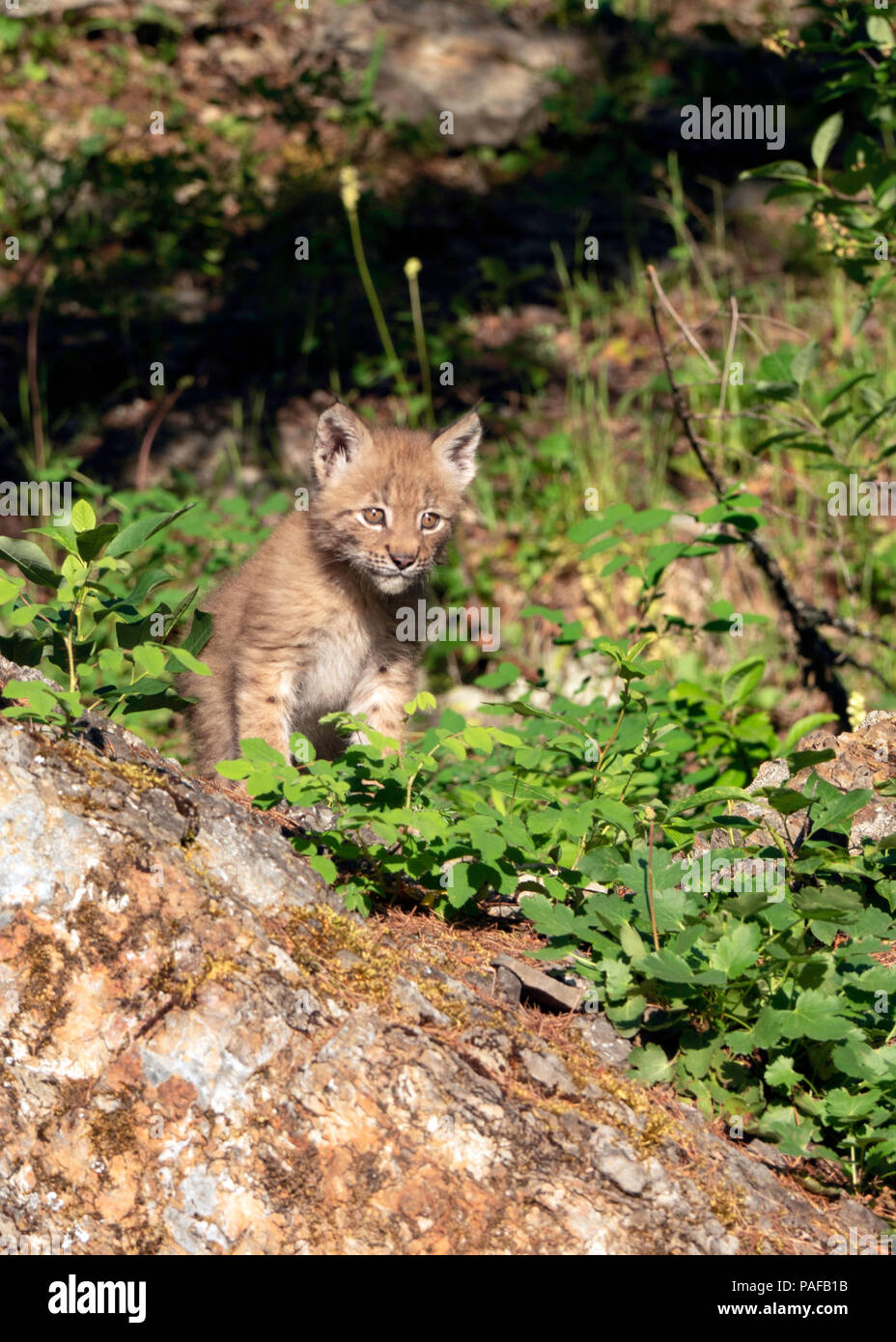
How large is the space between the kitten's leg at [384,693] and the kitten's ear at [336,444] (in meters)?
0.76

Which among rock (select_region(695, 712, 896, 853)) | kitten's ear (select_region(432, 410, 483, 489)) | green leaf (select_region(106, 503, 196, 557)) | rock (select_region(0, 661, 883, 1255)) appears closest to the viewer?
rock (select_region(0, 661, 883, 1255))

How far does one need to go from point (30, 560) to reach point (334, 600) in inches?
70.4

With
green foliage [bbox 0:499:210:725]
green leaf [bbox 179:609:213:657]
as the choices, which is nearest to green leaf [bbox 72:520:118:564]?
green foliage [bbox 0:499:210:725]

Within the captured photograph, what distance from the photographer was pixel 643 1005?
272 cm

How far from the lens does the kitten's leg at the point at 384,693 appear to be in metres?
4.71

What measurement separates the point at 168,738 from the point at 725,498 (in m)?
3.13

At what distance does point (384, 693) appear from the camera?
4750mm

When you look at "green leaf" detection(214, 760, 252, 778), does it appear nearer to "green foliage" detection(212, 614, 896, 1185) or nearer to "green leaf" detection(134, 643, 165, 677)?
"green foliage" detection(212, 614, 896, 1185)

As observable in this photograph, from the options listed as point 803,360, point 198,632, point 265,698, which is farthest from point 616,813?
point 803,360

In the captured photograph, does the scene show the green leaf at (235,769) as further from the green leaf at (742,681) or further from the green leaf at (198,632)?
the green leaf at (742,681)

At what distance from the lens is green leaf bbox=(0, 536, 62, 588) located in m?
2.83

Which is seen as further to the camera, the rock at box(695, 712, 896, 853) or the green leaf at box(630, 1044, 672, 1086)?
the rock at box(695, 712, 896, 853)

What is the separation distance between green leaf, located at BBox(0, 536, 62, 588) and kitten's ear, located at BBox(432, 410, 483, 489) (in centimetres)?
221

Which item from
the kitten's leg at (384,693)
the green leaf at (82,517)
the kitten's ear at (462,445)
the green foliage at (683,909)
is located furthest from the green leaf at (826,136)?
the green leaf at (82,517)
